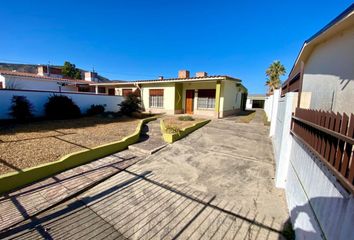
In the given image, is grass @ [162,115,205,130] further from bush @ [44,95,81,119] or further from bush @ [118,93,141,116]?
bush @ [44,95,81,119]

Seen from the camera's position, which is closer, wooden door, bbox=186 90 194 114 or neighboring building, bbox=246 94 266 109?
wooden door, bbox=186 90 194 114

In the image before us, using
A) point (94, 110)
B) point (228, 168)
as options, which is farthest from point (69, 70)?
point (228, 168)

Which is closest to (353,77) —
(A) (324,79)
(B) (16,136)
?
(A) (324,79)

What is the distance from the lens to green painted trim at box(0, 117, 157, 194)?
12.8ft

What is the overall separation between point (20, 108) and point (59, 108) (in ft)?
6.67

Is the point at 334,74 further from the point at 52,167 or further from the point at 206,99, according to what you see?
the point at 206,99

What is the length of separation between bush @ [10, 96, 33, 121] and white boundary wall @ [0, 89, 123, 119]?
278 millimetres

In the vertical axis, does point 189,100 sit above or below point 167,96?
below

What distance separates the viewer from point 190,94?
15516 millimetres

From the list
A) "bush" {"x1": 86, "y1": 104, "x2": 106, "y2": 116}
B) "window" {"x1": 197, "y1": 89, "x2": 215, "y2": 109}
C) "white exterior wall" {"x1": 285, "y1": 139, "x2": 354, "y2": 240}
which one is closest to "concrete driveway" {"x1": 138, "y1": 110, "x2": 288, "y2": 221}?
"white exterior wall" {"x1": 285, "y1": 139, "x2": 354, "y2": 240}

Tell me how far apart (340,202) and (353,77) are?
3.30 meters

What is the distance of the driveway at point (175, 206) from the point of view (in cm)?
281

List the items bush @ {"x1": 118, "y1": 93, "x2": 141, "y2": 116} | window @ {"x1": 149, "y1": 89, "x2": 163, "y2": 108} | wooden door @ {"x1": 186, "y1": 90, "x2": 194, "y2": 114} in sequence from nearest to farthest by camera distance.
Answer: bush @ {"x1": 118, "y1": 93, "x2": 141, "y2": 116} < wooden door @ {"x1": 186, "y1": 90, "x2": 194, "y2": 114} < window @ {"x1": 149, "y1": 89, "x2": 163, "y2": 108}

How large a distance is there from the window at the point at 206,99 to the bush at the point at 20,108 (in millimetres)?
12323
